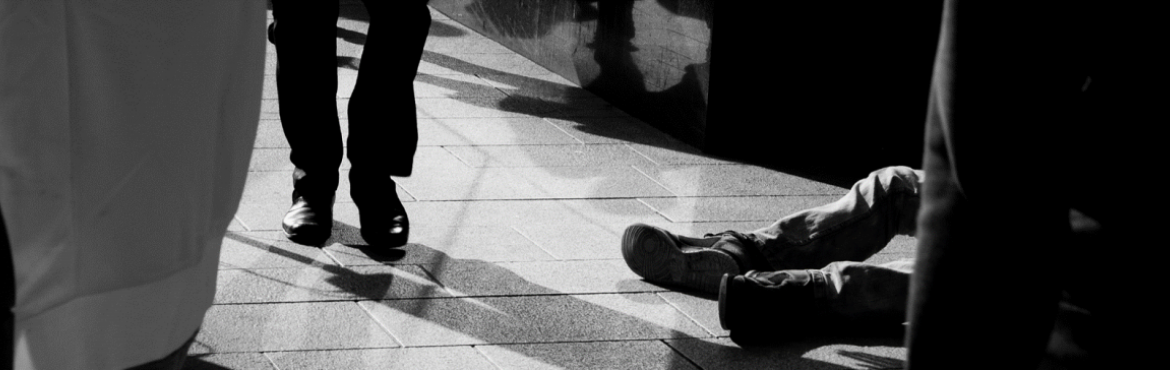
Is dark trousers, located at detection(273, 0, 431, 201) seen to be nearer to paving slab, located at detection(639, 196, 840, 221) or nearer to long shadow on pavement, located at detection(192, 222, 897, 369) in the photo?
long shadow on pavement, located at detection(192, 222, 897, 369)

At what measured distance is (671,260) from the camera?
3.58 metres

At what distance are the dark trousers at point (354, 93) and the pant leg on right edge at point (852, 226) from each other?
39.8 inches

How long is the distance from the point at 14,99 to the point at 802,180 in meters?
3.52

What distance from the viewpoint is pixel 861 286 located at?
321 centimetres

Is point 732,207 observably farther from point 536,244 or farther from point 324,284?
point 324,284

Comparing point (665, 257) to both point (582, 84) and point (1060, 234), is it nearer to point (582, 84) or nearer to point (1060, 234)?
point (1060, 234)

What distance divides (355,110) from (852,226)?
1327 mm

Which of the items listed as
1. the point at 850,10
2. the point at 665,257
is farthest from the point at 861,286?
the point at 850,10

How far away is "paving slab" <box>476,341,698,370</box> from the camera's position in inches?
120

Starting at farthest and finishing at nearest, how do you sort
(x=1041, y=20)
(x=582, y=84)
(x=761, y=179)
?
(x=582, y=84) → (x=761, y=179) → (x=1041, y=20)

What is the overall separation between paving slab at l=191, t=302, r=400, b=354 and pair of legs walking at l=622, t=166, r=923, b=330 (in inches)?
29.2

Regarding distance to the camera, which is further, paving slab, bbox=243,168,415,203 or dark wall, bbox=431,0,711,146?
dark wall, bbox=431,0,711,146

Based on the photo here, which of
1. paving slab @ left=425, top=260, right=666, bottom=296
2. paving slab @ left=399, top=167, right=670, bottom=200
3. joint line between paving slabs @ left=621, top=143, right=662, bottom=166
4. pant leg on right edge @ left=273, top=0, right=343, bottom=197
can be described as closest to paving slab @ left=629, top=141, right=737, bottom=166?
joint line between paving slabs @ left=621, top=143, right=662, bottom=166

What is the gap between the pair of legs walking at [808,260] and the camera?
10.5 ft
